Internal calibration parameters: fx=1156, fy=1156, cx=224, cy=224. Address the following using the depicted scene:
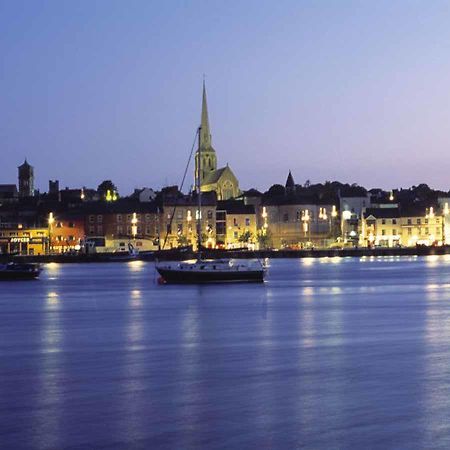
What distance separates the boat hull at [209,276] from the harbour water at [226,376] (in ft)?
56.4

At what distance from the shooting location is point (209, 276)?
67.6 m

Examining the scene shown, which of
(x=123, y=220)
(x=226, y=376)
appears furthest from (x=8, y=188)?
(x=226, y=376)

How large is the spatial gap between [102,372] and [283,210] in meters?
116

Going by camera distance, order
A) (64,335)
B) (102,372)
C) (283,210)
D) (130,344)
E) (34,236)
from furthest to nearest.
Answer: (283,210) → (34,236) → (64,335) → (130,344) → (102,372)

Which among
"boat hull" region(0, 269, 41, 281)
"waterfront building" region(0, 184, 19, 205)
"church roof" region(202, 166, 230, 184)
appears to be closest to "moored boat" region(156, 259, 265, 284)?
"boat hull" region(0, 269, 41, 281)

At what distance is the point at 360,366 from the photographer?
87.1ft

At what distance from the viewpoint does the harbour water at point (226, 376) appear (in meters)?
18.8

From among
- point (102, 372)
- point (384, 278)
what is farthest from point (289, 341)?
point (384, 278)

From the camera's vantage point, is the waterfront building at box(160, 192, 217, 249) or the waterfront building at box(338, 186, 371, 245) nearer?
the waterfront building at box(160, 192, 217, 249)

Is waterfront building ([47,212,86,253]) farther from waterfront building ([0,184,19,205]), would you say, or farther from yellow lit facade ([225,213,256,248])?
waterfront building ([0,184,19,205])

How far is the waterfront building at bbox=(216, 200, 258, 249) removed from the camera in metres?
135

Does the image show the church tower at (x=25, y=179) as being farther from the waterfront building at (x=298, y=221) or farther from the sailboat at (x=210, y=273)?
the sailboat at (x=210, y=273)

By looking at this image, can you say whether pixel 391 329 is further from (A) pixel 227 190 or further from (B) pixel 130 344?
(A) pixel 227 190

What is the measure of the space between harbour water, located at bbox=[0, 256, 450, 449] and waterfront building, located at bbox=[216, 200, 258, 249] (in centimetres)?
8514
